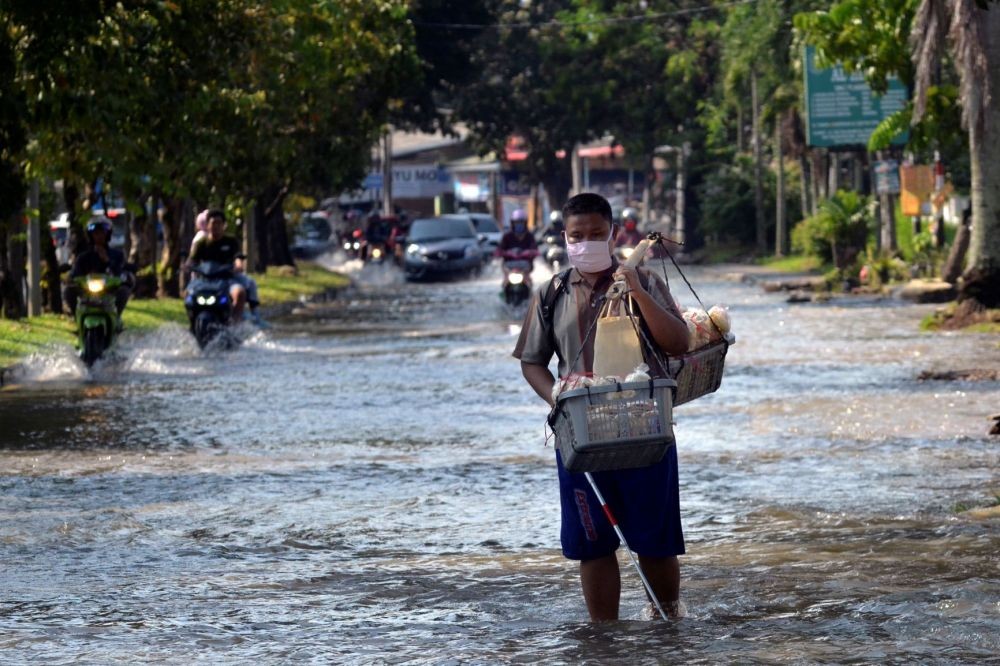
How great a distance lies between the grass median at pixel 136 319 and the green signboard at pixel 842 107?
1137 centimetres

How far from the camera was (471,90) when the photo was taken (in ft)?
230

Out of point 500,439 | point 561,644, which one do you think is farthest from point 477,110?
point 561,644

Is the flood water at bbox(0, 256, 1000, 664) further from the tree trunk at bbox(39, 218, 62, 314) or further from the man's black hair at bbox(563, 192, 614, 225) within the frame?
the tree trunk at bbox(39, 218, 62, 314)

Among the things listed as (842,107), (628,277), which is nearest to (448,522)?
(628,277)

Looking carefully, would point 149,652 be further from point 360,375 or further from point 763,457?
point 360,375

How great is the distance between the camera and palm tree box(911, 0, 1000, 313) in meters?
22.5

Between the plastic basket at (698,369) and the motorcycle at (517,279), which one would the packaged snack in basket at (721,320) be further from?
the motorcycle at (517,279)

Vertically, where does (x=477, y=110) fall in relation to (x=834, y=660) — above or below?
above

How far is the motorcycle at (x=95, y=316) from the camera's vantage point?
782 inches

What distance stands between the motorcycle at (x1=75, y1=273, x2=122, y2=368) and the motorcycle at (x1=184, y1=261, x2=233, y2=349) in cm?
213

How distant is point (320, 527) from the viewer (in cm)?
986

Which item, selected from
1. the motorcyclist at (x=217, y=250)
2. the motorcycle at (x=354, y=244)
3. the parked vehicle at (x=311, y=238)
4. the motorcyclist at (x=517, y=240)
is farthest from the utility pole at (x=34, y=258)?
the parked vehicle at (x=311, y=238)

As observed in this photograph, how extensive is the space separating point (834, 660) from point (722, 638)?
54 cm

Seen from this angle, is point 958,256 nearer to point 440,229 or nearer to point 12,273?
point 12,273
